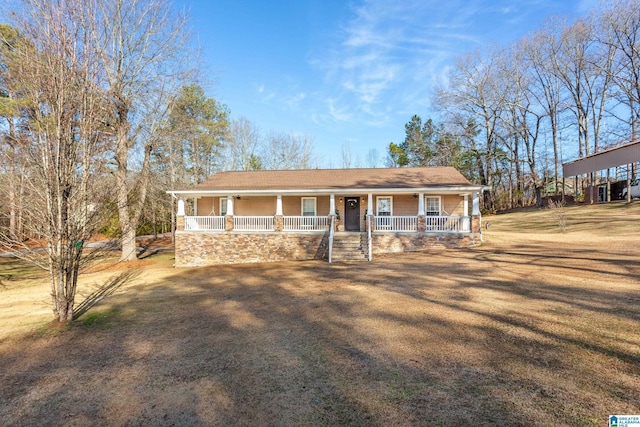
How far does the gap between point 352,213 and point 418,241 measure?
3924mm

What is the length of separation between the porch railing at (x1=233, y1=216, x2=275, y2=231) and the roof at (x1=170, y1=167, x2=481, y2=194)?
1.32 m

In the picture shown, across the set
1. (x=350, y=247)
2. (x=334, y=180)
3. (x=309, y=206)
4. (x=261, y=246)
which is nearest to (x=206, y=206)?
(x=261, y=246)

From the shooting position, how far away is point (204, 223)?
567 inches

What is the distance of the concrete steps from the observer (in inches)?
494

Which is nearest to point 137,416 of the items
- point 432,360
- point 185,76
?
point 432,360

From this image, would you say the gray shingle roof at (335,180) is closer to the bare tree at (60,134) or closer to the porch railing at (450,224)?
the porch railing at (450,224)

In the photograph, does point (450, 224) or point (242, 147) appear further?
point (242, 147)

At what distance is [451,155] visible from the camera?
107 feet

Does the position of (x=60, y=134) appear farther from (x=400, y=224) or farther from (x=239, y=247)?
(x=400, y=224)

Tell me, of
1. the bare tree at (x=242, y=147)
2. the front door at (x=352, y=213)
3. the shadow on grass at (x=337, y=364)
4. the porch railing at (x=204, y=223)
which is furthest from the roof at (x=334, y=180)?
the bare tree at (x=242, y=147)

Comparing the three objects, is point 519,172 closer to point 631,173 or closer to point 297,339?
point 631,173

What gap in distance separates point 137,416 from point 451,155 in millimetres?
34554

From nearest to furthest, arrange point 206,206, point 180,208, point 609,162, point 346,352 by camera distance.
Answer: point 346,352 < point 609,162 < point 180,208 < point 206,206

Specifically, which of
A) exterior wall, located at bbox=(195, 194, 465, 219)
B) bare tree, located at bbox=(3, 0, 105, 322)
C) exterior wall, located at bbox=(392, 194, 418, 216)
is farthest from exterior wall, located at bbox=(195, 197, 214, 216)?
bare tree, located at bbox=(3, 0, 105, 322)
